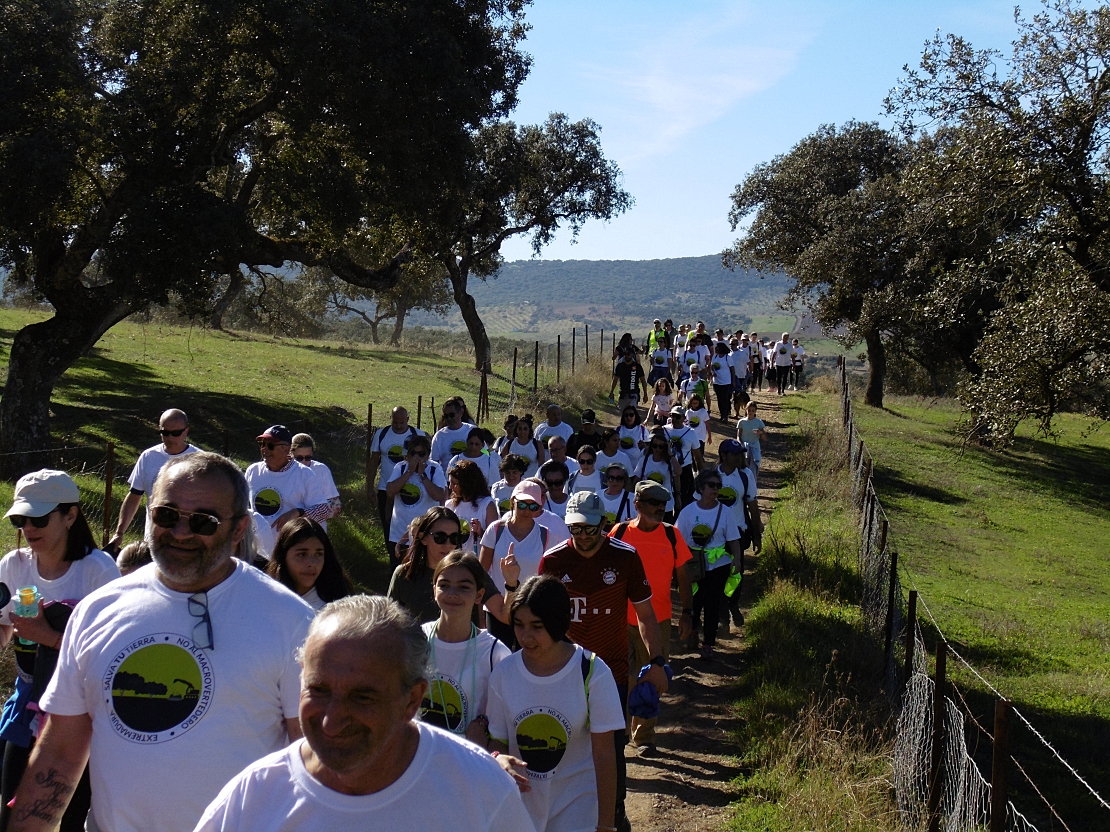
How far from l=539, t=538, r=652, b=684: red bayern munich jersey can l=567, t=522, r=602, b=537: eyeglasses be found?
12 cm

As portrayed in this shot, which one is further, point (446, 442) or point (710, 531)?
point (446, 442)

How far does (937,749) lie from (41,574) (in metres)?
4.45

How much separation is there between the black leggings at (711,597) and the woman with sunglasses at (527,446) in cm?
223

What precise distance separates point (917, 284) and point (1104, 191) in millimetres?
12191

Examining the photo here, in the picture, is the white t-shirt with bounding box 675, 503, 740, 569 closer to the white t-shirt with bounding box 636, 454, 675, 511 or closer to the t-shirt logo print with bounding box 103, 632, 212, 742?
the white t-shirt with bounding box 636, 454, 675, 511

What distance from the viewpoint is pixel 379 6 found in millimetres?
14719

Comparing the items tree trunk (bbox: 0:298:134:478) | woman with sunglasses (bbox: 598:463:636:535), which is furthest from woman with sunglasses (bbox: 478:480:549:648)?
tree trunk (bbox: 0:298:134:478)

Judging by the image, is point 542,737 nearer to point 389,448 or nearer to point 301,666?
point 301,666

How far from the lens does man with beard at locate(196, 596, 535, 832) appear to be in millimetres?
2160

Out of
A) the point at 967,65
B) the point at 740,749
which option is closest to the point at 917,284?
the point at 967,65

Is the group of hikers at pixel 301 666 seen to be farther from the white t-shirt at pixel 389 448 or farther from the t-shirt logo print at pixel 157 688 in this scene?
the white t-shirt at pixel 389 448

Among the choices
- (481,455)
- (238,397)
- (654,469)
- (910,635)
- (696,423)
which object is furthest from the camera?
(238,397)

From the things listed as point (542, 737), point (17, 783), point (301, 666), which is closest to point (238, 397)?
point (17, 783)

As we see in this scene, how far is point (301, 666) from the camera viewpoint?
2.74 meters
